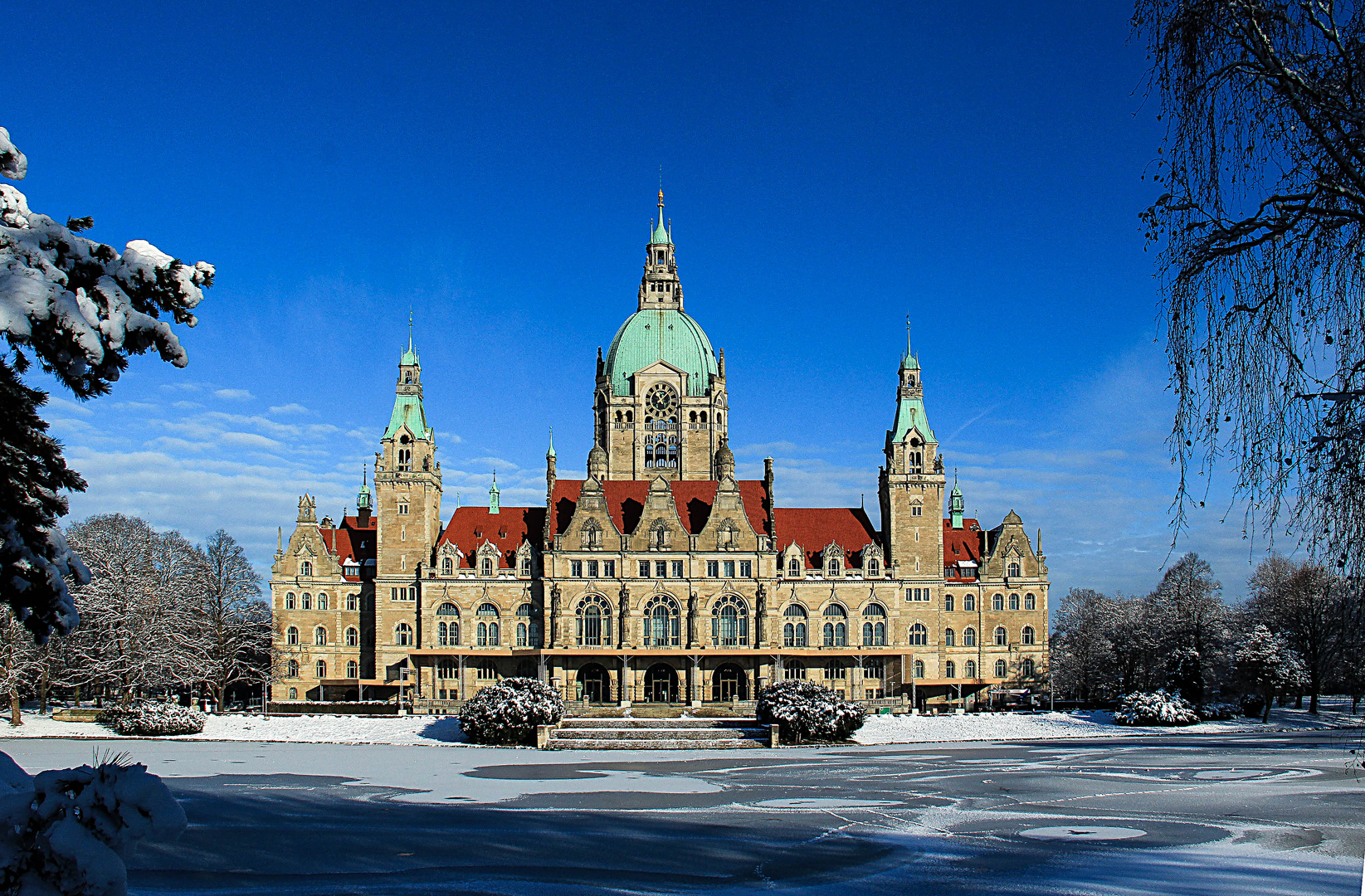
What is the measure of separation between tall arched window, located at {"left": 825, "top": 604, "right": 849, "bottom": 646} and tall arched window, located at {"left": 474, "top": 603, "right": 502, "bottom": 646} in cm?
2049

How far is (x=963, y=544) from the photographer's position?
7619 cm

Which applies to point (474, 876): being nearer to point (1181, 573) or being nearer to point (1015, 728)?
point (1015, 728)

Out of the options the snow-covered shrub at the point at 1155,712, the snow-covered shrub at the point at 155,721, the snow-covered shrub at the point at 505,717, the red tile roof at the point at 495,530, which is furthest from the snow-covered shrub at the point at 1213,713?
the snow-covered shrub at the point at 155,721

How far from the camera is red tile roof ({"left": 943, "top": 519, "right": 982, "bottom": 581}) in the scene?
74.8 meters

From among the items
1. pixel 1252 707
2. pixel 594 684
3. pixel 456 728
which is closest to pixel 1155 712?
pixel 1252 707

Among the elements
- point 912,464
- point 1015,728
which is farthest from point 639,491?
point 1015,728

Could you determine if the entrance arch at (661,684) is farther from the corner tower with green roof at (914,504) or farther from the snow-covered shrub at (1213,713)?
the snow-covered shrub at (1213,713)

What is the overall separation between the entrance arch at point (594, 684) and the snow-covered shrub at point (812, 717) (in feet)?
67.3

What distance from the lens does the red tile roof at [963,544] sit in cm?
7481

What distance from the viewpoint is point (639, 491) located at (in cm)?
7212

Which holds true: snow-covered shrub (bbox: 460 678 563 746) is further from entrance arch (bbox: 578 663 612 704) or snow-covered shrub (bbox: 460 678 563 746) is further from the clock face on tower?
the clock face on tower

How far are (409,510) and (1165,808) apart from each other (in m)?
54.6

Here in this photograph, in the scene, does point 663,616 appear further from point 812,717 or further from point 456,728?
point 812,717

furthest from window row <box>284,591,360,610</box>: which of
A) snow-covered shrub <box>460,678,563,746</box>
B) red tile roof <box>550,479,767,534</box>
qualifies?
snow-covered shrub <box>460,678,563,746</box>
